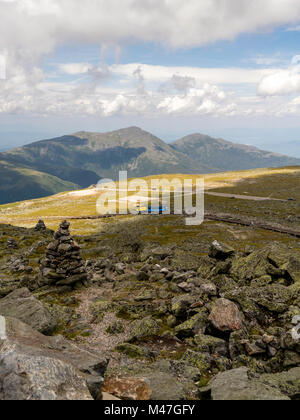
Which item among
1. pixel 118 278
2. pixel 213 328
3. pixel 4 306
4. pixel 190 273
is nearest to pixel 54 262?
pixel 118 278

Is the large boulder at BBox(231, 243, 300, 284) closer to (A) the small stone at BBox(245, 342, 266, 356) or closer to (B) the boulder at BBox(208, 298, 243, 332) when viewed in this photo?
(B) the boulder at BBox(208, 298, 243, 332)

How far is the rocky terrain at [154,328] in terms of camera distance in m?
12.1

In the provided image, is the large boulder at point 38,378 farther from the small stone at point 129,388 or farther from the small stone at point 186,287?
the small stone at point 186,287

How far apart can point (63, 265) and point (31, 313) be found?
12.4 m

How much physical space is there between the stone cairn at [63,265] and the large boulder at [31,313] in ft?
29.4

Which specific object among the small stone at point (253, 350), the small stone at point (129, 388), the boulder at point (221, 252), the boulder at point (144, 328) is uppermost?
the boulder at point (221, 252)

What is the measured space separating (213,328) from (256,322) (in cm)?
357

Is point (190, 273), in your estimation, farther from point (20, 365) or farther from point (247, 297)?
point (20, 365)

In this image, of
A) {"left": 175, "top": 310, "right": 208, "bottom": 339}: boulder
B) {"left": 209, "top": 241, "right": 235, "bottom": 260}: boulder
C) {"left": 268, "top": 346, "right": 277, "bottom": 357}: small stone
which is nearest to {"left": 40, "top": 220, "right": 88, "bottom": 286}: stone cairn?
{"left": 209, "top": 241, "right": 235, "bottom": 260}: boulder

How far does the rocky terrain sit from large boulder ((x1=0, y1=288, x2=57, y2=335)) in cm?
9

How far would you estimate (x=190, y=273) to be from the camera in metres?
33.7

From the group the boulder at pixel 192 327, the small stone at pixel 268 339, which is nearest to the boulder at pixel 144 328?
the boulder at pixel 192 327

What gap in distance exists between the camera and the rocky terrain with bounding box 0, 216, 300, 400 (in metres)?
12.1

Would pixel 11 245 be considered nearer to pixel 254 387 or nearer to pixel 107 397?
pixel 107 397
